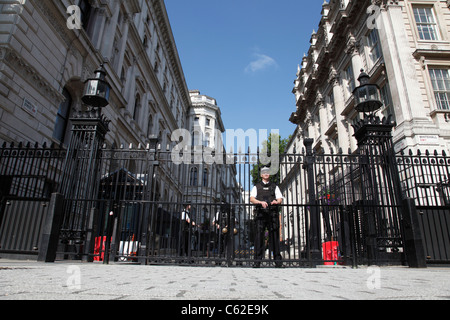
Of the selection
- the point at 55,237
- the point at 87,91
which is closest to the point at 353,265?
the point at 55,237

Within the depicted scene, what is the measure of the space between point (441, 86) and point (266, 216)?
1297 centimetres

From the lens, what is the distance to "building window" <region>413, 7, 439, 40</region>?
567 inches

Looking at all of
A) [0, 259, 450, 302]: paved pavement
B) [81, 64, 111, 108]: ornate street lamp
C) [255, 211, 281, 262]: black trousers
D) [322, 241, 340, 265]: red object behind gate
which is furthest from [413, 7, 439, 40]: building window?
[0, 259, 450, 302]: paved pavement

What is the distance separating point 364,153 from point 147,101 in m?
20.5

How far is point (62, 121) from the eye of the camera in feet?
40.3

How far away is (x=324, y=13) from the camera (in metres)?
25.4

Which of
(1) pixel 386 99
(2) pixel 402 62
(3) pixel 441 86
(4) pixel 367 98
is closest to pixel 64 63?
(4) pixel 367 98

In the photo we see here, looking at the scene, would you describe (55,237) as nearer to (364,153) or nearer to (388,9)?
(364,153)

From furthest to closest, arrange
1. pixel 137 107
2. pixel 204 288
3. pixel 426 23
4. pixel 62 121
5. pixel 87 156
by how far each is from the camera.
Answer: pixel 137 107 → pixel 426 23 → pixel 62 121 → pixel 87 156 → pixel 204 288

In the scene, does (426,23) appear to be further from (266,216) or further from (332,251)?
(266,216)

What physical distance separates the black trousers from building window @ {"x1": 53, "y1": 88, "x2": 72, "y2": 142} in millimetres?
9841

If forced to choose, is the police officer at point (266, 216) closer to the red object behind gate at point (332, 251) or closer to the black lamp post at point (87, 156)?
the red object behind gate at point (332, 251)

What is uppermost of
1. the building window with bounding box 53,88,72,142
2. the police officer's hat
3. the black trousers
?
the building window with bounding box 53,88,72,142

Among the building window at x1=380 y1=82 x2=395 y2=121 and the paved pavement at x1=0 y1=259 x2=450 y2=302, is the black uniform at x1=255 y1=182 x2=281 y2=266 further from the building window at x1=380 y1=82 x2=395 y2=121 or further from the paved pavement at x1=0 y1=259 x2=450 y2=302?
the building window at x1=380 y1=82 x2=395 y2=121
